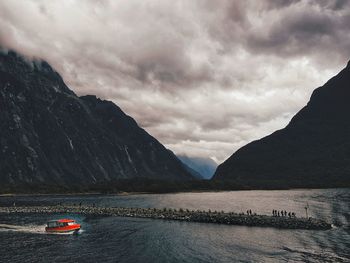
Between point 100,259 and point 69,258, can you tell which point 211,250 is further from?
point 69,258

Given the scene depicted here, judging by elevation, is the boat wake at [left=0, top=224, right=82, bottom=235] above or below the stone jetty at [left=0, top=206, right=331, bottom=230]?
below

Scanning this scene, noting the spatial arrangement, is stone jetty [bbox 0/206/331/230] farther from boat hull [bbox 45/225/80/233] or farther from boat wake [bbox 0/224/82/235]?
boat wake [bbox 0/224/82/235]

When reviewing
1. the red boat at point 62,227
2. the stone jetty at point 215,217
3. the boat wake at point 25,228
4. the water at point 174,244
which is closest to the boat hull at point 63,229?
the red boat at point 62,227

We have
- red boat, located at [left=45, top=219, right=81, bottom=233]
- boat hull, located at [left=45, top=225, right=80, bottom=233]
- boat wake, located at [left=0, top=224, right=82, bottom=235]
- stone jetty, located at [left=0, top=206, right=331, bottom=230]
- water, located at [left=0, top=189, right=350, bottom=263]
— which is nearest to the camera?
water, located at [left=0, top=189, right=350, bottom=263]

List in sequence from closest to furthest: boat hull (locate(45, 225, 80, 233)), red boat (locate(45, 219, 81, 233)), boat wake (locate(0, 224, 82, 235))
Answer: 1. boat hull (locate(45, 225, 80, 233))
2. red boat (locate(45, 219, 81, 233))
3. boat wake (locate(0, 224, 82, 235))

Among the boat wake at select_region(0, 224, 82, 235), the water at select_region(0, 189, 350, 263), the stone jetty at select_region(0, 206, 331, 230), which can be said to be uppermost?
the stone jetty at select_region(0, 206, 331, 230)

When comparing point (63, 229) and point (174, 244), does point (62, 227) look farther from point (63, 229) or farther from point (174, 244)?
point (174, 244)

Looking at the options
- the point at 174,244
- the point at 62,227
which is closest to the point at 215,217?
the point at 174,244

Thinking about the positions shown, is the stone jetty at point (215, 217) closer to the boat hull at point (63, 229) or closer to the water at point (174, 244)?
the water at point (174, 244)

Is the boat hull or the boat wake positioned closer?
the boat hull

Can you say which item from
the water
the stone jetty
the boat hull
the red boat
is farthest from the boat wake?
the stone jetty

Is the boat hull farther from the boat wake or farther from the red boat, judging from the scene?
the boat wake
